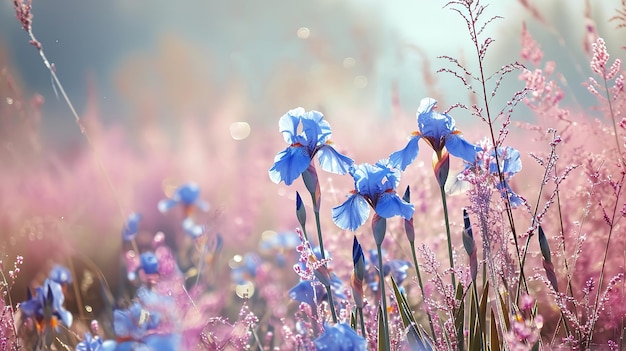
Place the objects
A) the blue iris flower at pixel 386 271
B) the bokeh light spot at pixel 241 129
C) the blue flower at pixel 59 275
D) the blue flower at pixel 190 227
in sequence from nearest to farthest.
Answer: the blue iris flower at pixel 386 271 < the blue flower at pixel 59 275 < the blue flower at pixel 190 227 < the bokeh light spot at pixel 241 129

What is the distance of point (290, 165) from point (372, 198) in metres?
0.15

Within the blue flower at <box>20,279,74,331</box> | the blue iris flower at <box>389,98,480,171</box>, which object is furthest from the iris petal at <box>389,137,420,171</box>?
the blue flower at <box>20,279,74,331</box>

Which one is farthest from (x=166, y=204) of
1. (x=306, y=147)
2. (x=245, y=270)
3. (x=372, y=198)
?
(x=372, y=198)

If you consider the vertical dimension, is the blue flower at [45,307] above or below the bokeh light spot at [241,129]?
below

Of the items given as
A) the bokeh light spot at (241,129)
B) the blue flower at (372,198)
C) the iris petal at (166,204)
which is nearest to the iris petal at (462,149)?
the blue flower at (372,198)

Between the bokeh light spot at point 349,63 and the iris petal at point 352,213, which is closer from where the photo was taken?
the iris petal at point 352,213

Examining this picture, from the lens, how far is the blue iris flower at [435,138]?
3.79 feet

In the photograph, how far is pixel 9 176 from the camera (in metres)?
2.89

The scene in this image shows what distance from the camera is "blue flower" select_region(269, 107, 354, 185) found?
1176 mm

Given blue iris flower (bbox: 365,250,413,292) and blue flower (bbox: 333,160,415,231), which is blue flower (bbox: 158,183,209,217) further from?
blue flower (bbox: 333,160,415,231)

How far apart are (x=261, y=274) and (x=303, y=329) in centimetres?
86

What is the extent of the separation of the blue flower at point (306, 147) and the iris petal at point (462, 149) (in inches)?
7.1

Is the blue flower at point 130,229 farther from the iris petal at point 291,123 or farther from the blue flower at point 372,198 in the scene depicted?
the blue flower at point 372,198

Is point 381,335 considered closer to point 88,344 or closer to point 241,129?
point 88,344
